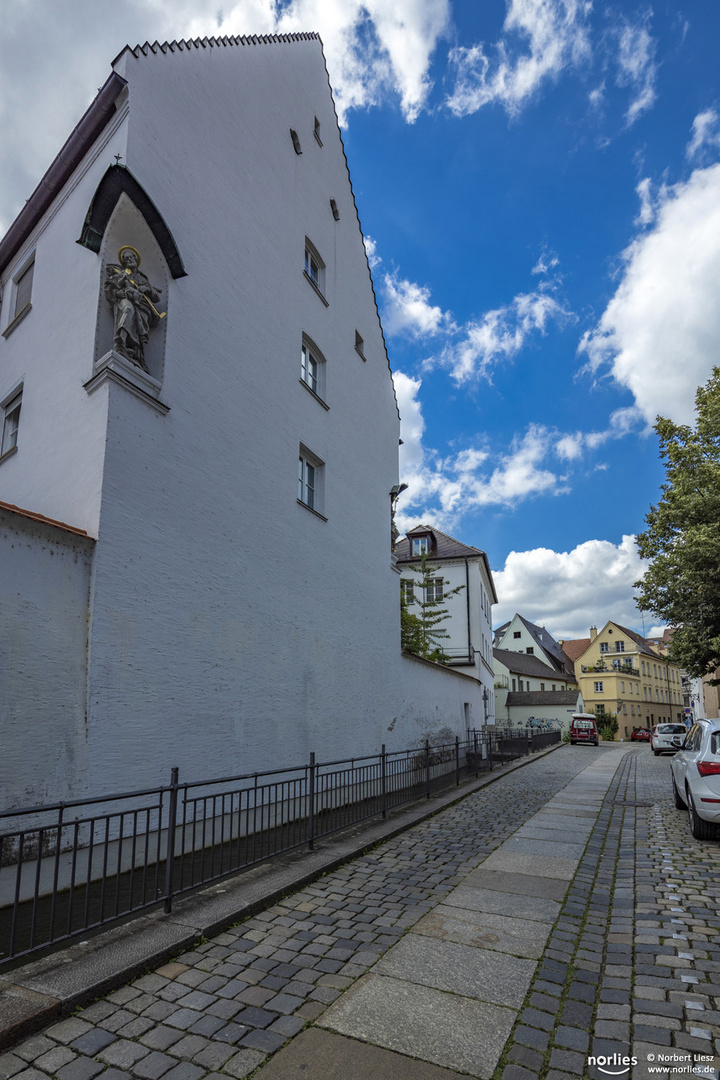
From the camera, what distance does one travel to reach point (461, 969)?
4137mm

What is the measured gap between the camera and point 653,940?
182 inches

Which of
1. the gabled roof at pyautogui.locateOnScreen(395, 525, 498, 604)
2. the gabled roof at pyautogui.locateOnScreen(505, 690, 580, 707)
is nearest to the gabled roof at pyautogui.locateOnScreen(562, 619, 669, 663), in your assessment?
the gabled roof at pyautogui.locateOnScreen(505, 690, 580, 707)

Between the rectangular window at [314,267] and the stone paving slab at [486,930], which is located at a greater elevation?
the rectangular window at [314,267]

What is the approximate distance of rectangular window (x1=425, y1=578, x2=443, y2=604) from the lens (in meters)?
31.8

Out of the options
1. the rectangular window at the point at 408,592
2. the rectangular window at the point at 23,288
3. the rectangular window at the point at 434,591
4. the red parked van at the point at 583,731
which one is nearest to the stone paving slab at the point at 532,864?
the rectangular window at the point at 23,288

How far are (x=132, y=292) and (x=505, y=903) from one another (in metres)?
8.30

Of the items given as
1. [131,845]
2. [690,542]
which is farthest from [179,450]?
[690,542]

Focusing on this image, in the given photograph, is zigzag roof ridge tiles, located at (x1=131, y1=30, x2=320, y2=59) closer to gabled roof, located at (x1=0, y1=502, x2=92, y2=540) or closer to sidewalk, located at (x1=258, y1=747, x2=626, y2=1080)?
gabled roof, located at (x1=0, y1=502, x2=92, y2=540)

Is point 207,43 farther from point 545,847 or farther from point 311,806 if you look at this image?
point 545,847

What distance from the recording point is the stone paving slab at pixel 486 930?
455 centimetres

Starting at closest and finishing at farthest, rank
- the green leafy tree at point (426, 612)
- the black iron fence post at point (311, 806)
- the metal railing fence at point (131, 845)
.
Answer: the metal railing fence at point (131, 845), the black iron fence post at point (311, 806), the green leafy tree at point (426, 612)

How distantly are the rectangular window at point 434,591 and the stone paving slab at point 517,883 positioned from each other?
25.1m

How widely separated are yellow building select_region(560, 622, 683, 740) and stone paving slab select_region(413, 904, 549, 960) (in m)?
58.4

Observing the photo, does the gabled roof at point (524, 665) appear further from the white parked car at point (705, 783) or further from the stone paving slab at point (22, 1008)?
the stone paving slab at point (22, 1008)
